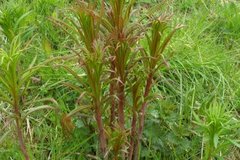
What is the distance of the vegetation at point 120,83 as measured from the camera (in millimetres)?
1915

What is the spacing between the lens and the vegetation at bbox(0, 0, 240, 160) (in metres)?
1.92

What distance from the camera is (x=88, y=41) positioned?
6.26 feet

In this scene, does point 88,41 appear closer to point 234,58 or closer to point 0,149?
point 0,149

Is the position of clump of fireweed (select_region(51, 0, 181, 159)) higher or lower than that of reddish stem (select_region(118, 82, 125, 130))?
higher

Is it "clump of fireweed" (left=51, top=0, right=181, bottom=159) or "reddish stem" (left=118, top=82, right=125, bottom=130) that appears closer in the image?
"clump of fireweed" (left=51, top=0, right=181, bottom=159)

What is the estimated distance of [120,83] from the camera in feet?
6.61

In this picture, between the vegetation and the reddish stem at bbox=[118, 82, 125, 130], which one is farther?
the reddish stem at bbox=[118, 82, 125, 130]

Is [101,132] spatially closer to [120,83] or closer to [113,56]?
[120,83]

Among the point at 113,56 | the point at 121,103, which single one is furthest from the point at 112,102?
the point at 113,56

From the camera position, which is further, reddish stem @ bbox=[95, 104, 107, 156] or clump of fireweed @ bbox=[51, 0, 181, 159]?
reddish stem @ bbox=[95, 104, 107, 156]

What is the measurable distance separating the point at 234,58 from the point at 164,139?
89cm

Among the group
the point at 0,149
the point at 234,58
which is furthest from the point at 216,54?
the point at 0,149

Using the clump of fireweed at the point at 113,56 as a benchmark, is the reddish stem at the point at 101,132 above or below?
below

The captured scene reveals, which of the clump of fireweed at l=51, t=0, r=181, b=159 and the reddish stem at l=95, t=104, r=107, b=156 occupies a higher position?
the clump of fireweed at l=51, t=0, r=181, b=159
